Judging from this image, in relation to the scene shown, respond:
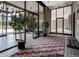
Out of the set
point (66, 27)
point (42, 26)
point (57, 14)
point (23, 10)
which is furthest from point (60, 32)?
point (23, 10)

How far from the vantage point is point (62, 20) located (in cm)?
1697

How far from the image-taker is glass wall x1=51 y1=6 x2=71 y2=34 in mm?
16073

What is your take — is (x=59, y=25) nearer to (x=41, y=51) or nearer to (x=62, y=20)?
(x=62, y=20)

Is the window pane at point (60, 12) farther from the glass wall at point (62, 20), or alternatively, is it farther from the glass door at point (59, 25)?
the glass door at point (59, 25)

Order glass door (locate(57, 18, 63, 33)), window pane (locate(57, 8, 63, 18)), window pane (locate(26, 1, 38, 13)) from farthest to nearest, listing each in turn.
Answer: window pane (locate(57, 8, 63, 18))
glass door (locate(57, 18, 63, 33))
window pane (locate(26, 1, 38, 13))

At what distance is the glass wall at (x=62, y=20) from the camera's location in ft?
52.7

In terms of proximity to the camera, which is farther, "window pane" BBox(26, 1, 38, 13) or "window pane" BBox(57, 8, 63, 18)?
"window pane" BBox(57, 8, 63, 18)

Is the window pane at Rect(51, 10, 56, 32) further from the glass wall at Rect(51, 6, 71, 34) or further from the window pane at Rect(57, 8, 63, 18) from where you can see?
the window pane at Rect(57, 8, 63, 18)

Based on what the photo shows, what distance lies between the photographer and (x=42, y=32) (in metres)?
14.5

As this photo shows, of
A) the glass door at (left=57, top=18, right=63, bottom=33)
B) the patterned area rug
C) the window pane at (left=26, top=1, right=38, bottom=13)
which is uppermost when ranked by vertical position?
the window pane at (left=26, top=1, right=38, bottom=13)

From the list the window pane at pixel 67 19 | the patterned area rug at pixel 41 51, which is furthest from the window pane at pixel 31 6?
the window pane at pixel 67 19

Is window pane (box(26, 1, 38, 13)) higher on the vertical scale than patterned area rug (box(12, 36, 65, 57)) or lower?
higher

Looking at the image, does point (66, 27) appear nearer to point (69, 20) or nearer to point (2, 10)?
point (69, 20)

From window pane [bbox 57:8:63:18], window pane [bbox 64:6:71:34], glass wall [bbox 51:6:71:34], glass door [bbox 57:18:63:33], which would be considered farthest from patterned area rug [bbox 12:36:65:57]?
window pane [bbox 57:8:63:18]
